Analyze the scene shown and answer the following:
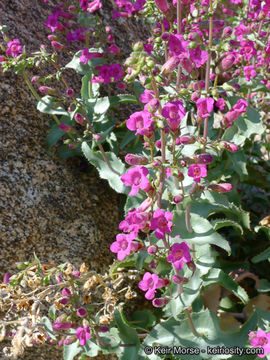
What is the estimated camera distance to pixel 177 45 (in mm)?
1470

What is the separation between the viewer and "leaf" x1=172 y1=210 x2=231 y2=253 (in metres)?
1.62

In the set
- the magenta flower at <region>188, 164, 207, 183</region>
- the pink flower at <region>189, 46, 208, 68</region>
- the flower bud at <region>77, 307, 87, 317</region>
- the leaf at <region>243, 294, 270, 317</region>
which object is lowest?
the leaf at <region>243, 294, 270, 317</region>

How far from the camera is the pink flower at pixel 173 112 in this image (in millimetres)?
1325

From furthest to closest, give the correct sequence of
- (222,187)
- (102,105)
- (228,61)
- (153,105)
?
1. (102,105)
2. (228,61)
3. (222,187)
4. (153,105)

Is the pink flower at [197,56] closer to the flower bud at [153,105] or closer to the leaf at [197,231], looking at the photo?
the flower bud at [153,105]

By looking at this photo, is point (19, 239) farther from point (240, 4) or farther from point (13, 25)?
point (240, 4)

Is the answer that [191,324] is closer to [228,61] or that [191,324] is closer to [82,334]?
[82,334]

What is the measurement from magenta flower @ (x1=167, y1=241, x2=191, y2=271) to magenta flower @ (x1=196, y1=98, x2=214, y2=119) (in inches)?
20.1

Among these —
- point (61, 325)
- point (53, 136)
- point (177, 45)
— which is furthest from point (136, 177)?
point (53, 136)

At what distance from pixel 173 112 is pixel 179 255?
0.50 m

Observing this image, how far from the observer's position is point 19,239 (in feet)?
6.66

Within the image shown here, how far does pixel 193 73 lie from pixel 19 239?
116cm

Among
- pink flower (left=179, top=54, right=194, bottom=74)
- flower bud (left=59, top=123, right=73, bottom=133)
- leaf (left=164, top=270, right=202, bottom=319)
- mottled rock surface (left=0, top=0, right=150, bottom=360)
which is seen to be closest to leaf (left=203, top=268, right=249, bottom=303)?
leaf (left=164, top=270, right=202, bottom=319)

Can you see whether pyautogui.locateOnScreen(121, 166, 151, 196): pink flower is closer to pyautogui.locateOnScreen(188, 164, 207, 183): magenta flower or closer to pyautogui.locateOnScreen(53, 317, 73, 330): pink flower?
pyautogui.locateOnScreen(188, 164, 207, 183): magenta flower
